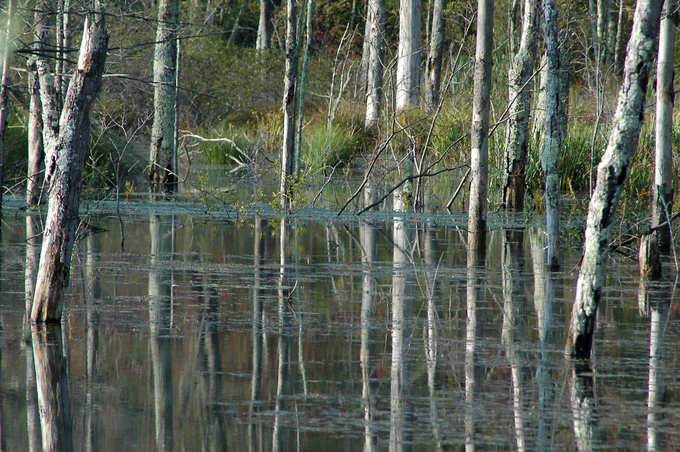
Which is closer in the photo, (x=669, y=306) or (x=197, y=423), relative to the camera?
(x=197, y=423)

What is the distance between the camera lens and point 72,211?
6.22 m

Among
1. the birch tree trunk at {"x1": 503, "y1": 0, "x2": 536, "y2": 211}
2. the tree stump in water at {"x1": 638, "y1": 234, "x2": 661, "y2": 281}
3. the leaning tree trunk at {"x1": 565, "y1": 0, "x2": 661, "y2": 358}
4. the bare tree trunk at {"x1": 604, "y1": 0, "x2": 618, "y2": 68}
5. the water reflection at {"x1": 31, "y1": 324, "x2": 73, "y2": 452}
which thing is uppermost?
the bare tree trunk at {"x1": 604, "y1": 0, "x2": 618, "y2": 68}

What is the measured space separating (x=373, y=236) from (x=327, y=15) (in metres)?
32.5

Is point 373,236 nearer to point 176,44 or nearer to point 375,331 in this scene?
point 375,331

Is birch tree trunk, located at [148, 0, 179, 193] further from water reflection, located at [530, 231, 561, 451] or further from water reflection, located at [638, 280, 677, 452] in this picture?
water reflection, located at [638, 280, 677, 452]

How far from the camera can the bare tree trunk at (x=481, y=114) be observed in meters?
9.71

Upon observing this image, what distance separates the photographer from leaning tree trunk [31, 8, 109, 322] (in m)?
6.11

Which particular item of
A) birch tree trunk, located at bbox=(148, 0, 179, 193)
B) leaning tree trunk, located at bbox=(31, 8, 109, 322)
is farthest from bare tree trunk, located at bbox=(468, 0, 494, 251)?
birch tree trunk, located at bbox=(148, 0, 179, 193)

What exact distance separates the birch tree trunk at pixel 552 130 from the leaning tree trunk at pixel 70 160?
4.34 metres

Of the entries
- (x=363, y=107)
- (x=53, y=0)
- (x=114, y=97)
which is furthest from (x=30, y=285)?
(x=114, y=97)

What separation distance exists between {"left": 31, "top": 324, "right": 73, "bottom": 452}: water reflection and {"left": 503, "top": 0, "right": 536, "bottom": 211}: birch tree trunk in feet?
29.0

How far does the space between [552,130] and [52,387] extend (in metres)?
5.67

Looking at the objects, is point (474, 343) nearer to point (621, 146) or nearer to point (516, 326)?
point (516, 326)

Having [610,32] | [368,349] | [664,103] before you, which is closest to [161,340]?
[368,349]
